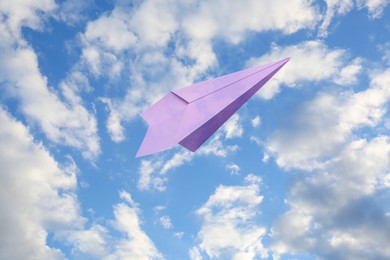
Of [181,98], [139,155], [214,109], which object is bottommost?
[139,155]

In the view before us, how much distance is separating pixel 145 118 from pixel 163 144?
275 centimetres

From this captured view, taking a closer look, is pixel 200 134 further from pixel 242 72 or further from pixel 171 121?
pixel 242 72

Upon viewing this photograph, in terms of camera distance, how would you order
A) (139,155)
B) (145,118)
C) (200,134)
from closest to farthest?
(139,155), (200,134), (145,118)

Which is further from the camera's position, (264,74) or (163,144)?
(264,74)

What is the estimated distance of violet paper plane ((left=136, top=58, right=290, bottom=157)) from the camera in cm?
1703

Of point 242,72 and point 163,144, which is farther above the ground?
point 242,72

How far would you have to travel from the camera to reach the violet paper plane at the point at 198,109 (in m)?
17.0

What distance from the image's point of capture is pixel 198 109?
18.1 meters

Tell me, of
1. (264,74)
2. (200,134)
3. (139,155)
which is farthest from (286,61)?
(139,155)

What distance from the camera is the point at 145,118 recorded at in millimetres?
18688

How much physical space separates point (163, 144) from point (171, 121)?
1.93 metres

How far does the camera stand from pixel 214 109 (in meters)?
17.8

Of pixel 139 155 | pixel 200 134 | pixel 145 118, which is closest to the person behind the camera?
pixel 139 155

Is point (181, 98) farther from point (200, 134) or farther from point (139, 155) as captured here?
point (139, 155)
